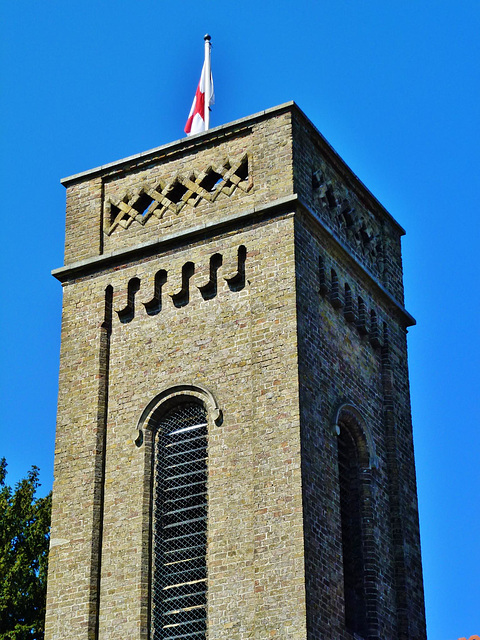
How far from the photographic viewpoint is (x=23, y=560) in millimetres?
35406

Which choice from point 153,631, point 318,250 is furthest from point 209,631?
point 318,250

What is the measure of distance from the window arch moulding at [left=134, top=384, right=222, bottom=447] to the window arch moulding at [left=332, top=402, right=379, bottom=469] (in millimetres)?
2464

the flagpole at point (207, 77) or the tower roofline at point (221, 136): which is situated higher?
the flagpole at point (207, 77)

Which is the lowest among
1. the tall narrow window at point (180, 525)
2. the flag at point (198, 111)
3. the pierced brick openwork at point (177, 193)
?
the tall narrow window at point (180, 525)

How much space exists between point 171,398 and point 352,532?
411 centimetres

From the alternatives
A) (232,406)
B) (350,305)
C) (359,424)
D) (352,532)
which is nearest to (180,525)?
(232,406)

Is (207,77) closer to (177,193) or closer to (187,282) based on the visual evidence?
(177,193)

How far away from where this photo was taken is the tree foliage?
34.7m

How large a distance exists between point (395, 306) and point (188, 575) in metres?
8.15

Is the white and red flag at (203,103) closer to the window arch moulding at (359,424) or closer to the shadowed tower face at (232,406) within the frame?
the shadowed tower face at (232,406)

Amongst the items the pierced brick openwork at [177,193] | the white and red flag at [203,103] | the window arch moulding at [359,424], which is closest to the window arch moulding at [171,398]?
the window arch moulding at [359,424]

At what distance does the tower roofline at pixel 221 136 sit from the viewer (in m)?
29.7

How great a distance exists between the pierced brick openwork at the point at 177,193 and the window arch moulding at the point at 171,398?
12.6 ft

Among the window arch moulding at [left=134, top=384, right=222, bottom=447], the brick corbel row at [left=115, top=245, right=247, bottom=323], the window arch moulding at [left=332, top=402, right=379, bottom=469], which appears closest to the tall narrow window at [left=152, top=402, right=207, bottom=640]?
the window arch moulding at [left=134, top=384, right=222, bottom=447]
